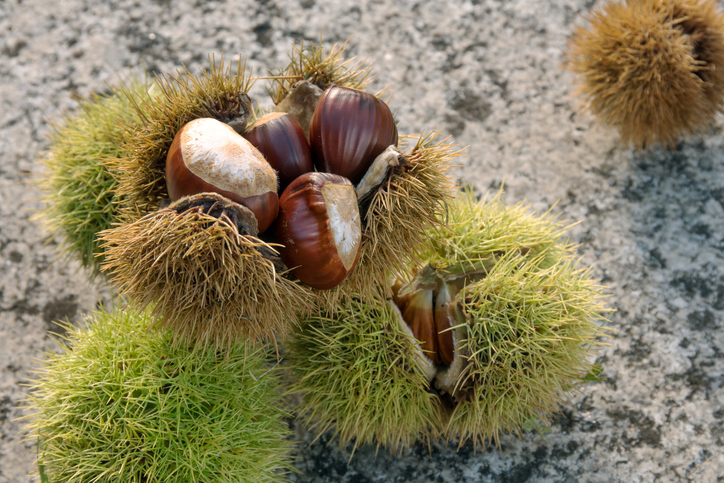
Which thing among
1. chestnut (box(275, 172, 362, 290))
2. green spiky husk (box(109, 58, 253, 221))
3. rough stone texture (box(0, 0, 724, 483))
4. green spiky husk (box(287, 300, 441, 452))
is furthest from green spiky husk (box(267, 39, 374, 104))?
rough stone texture (box(0, 0, 724, 483))

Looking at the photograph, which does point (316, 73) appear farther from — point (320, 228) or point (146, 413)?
point (146, 413)

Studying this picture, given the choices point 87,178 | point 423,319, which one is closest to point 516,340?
point 423,319

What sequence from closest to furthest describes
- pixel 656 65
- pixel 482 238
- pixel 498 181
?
pixel 482 238, pixel 656 65, pixel 498 181

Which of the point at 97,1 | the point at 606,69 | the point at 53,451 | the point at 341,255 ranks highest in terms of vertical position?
the point at 606,69

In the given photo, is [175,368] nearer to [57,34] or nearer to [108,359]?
[108,359]

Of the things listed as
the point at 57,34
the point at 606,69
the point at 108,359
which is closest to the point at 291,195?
the point at 108,359
